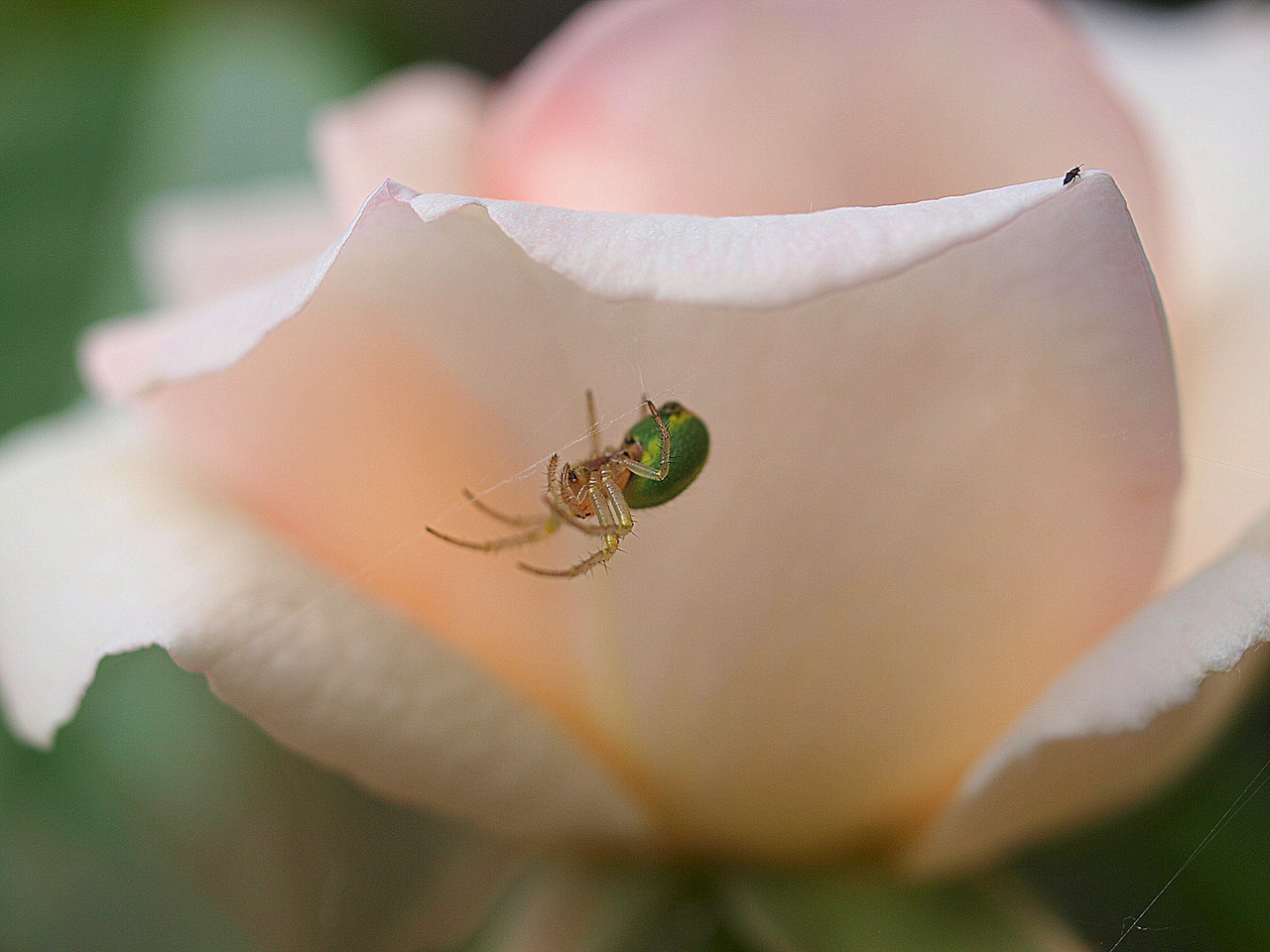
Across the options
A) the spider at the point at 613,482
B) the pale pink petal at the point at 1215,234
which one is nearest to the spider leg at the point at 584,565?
the spider at the point at 613,482

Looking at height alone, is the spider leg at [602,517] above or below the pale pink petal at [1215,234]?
above

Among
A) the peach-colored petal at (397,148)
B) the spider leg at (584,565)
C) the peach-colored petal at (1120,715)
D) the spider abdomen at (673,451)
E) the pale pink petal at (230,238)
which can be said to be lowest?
the peach-colored petal at (1120,715)

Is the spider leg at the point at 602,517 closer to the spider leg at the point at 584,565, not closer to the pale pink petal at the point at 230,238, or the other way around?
the spider leg at the point at 584,565

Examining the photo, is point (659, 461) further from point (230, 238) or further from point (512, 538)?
point (230, 238)

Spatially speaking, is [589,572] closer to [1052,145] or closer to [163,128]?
[1052,145]

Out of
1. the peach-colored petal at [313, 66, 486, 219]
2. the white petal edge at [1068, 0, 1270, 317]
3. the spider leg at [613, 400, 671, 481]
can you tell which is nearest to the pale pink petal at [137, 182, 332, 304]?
the peach-colored petal at [313, 66, 486, 219]

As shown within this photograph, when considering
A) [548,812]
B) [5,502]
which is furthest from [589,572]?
A: [5,502]

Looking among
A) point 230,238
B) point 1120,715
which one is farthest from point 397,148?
point 1120,715
